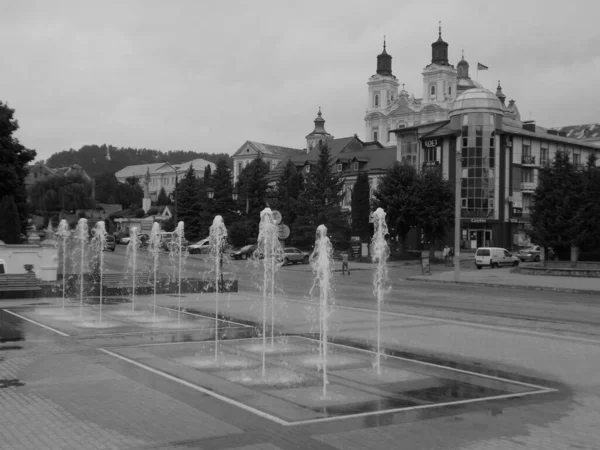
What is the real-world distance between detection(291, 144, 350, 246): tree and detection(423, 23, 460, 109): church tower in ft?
205

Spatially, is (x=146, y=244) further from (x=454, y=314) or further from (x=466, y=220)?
(x=454, y=314)

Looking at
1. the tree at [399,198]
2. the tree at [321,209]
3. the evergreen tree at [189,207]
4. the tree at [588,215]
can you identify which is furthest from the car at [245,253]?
the tree at [588,215]

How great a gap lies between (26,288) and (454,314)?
14818 millimetres

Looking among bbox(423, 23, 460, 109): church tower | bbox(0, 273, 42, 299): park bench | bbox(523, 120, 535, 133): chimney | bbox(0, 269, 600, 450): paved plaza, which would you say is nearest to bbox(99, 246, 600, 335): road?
bbox(0, 269, 600, 450): paved plaza

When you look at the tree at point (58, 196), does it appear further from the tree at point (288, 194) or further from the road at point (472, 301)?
the road at point (472, 301)

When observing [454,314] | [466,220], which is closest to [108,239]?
[466,220]

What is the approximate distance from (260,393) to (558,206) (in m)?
36.3

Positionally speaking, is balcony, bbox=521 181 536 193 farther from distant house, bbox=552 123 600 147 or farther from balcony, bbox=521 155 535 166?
distant house, bbox=552 123 600 147

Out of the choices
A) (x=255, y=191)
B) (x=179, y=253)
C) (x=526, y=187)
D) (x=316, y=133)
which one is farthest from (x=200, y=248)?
(x=316, y=133)

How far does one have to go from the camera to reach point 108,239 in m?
67.5

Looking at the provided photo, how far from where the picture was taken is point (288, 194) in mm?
71312

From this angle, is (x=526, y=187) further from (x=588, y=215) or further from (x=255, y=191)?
(x=255, y=191)

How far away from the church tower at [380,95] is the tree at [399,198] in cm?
7937

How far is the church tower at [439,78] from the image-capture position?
121m
